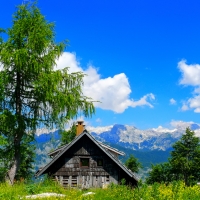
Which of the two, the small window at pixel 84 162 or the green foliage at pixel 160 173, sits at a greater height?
the small window at pixel 84 162

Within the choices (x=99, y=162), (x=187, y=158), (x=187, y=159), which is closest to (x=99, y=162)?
(x=99, y=162)

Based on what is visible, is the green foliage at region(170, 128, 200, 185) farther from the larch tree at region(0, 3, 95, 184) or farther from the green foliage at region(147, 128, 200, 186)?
the larch tree at region(0, 3, 95, 184)

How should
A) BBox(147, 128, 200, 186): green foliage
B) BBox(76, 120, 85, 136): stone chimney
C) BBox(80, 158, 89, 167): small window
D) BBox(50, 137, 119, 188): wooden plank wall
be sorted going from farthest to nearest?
BBox(147, 128, 200, 186): green foliage
BBox(76, 120, 85, 136): stone chimney
BBox(80, 158, 89, 167): small window
BBox(50, 137, 119, 188): wooden plank wall

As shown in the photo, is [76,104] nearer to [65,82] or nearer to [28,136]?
[65,82]

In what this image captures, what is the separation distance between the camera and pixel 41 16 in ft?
68.3

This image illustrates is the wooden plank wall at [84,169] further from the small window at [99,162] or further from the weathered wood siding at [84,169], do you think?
the small window at [99,162]

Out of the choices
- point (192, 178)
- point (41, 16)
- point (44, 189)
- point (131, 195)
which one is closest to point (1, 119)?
point (44, 189)

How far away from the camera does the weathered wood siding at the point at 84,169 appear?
29.9 m

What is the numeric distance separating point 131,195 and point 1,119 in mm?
10657

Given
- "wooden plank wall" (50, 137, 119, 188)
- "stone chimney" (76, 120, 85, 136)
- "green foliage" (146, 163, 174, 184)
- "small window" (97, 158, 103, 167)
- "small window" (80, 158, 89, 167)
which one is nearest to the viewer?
"wooden plank wall" (50, 137, 119, 188)

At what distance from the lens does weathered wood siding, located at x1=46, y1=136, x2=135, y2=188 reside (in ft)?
98.0

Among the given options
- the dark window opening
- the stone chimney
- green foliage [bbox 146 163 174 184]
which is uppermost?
the stone chimney

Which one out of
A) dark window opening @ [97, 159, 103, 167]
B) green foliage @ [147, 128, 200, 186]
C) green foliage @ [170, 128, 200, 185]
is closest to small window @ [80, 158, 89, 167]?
dark window opening @ [97, 159, 103, 167]

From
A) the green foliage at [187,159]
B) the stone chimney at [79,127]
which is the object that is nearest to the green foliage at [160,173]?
the green foliage at [187,159]
